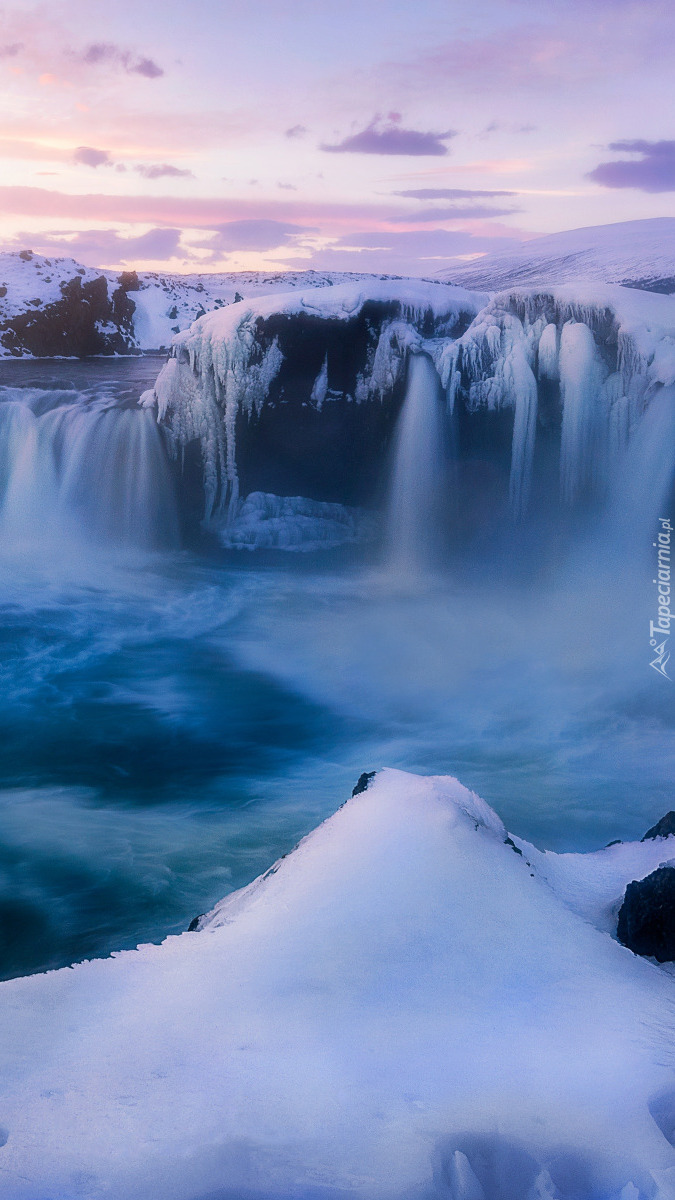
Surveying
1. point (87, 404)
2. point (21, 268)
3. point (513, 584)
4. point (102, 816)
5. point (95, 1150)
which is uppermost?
point (21, 268)

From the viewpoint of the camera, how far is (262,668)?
34.7 ft

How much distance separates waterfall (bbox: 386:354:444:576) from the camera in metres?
11.7

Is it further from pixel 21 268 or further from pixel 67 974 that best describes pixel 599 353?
pixel 21 268

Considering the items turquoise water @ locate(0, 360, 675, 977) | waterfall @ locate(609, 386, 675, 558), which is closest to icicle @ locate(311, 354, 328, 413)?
turquoise water @ locate(0, 360, 675, 977)

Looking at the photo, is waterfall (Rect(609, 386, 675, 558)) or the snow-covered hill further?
the snow-covered hill

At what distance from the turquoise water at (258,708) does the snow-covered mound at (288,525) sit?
31 cm

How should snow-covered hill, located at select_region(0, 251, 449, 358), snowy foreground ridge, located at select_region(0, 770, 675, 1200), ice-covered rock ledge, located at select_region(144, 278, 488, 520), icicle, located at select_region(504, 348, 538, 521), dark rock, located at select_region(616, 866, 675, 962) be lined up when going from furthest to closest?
snow-covered hill, located at select_region(0, 251, 449, 358) → ice-covered rock ledge, located at select_region(144, 278, 488, 520) → icicle, located at select_region(504, 348, 538, 521) → dark rock, located at select_region(616, 866, 675, 962) → snowy foreground ridge, located at select_region(0, 770, 675, 1200)

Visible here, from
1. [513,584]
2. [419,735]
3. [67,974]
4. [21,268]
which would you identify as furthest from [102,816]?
[21,268]

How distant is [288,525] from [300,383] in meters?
2.41

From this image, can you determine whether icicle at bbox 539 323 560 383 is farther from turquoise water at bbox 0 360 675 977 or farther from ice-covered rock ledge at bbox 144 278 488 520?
turquoise water at bbox 0 360 675 977

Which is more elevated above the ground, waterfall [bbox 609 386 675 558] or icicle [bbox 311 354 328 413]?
icicle [bbox 311 354 328 413]

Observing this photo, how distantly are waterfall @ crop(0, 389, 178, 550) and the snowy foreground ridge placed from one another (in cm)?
1008

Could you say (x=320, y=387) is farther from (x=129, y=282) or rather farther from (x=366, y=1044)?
(x=366, y=1044)

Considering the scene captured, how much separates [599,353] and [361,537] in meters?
4.53
